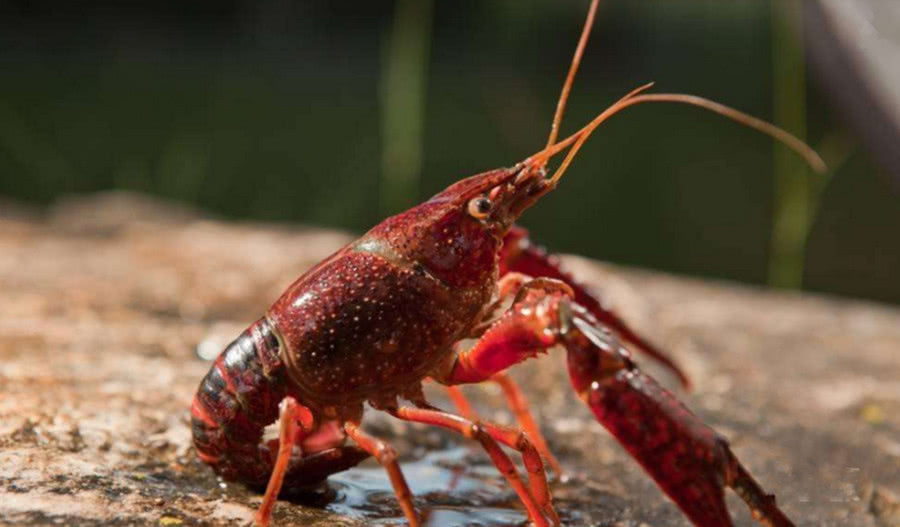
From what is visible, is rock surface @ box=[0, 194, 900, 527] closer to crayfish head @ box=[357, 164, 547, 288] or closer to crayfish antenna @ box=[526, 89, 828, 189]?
crayfish head @ box=[357, 164, 547, 288]

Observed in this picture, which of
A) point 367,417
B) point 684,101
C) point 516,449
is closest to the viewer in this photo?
point 516,449

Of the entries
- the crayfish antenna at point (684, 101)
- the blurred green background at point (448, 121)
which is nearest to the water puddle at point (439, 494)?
the crayfish antenna at point (684, 101)

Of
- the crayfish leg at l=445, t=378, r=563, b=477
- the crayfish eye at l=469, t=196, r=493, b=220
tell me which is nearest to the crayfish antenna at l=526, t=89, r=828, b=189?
the crayfish eye at l=469, t=196, r=493, b=220

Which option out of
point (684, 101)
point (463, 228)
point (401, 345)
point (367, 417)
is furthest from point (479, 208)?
point (367, 417)

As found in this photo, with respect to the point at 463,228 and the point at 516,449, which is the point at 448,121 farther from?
the point at 516,449

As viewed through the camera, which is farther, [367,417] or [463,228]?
[367,417]

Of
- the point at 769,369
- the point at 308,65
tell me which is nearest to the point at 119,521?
the point at 769,369
